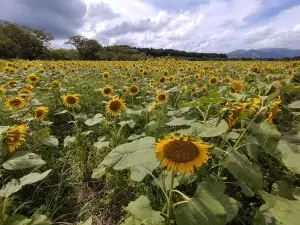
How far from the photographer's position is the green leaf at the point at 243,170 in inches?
53.0

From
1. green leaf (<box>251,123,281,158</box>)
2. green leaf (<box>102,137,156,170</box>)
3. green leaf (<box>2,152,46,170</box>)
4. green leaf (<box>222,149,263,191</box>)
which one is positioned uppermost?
green leaf (<box>251,123,281,158</box>)

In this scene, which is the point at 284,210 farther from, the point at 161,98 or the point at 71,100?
the point at 71,100

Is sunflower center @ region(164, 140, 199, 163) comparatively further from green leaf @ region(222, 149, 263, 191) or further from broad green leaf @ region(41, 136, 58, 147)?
broad green leaf @ region(41, 136, 58, 147)

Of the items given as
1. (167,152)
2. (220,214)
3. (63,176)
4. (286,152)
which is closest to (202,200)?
(220,214)

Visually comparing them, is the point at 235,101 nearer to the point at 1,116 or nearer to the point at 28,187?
the point at 28,187

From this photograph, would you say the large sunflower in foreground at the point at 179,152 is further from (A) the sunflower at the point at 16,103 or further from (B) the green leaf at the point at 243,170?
(A) the sunflower at the point at 16,103

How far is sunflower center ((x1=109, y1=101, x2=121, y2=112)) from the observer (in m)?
3.23

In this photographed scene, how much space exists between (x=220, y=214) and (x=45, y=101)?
158 inches

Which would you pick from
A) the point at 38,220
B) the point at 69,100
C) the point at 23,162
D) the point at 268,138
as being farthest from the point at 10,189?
the point at 69,100

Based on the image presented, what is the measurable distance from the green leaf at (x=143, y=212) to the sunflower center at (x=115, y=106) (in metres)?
1.76

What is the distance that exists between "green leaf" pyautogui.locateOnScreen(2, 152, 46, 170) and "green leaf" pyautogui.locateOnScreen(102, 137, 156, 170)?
0.74 m

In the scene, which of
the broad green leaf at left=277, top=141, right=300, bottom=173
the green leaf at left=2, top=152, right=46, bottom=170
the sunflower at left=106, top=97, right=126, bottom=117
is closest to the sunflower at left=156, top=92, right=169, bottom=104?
the sunflower at left=106, top=97, right=126, bottom=117

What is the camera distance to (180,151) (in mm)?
1279

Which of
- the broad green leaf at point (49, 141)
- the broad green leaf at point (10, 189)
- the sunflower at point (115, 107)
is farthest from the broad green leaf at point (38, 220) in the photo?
the sunflower at point (115, 107)
